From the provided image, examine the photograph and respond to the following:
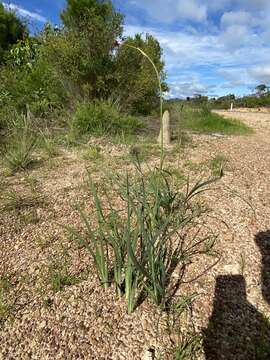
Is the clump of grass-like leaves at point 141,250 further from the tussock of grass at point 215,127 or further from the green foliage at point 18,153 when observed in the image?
the tussock of grass at point 215,127

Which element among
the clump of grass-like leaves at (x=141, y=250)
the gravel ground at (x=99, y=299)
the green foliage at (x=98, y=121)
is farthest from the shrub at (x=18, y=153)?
the clump of grass-like leaves at (x=141, y=250)

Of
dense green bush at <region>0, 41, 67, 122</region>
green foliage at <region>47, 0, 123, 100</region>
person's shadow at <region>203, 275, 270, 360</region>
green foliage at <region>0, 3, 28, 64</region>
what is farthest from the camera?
green foliage at <region>0, 3, 28, 64</region>

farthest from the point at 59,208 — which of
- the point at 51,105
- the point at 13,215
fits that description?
the point at 51,105

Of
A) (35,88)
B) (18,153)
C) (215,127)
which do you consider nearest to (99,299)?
(18,153)

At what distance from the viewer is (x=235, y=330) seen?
121 cm

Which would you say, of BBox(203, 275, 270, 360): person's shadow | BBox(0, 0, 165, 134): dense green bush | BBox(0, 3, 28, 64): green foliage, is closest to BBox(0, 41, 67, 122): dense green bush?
BBox(0, 0, 165, 134): dense green bush

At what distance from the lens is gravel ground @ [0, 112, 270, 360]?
1.14 m

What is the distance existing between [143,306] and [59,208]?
1.25 m

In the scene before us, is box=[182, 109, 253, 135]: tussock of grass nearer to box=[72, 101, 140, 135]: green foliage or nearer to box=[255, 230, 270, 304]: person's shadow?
box=[72, 101, 140, 135]: green foliage

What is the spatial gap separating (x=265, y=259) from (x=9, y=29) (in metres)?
11.5

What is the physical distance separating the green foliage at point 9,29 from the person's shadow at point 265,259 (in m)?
10.2

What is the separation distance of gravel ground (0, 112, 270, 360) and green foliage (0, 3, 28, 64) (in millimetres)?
9476

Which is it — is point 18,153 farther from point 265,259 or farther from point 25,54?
point 25,54

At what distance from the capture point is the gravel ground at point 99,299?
3.74ft
